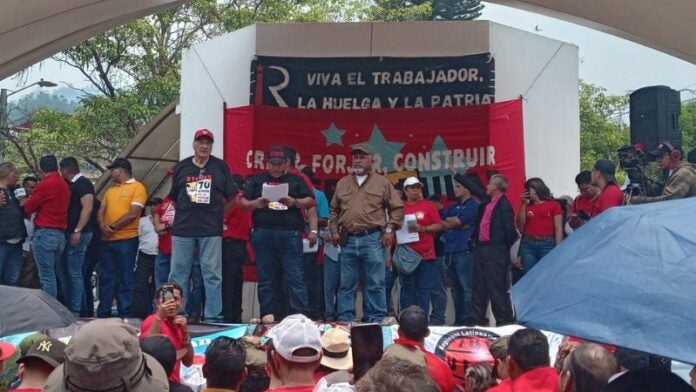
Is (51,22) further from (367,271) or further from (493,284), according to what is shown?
(493,284)

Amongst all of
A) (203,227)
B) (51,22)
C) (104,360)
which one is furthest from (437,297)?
(104,360)

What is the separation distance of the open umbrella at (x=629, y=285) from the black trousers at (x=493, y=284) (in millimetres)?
5096

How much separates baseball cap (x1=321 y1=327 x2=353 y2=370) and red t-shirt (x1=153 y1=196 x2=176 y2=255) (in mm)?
3694

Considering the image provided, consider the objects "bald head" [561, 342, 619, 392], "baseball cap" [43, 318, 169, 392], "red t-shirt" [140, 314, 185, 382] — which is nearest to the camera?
"baseball cap" [43, 318, 169, 392]

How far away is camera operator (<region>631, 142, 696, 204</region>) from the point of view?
749 centimetres

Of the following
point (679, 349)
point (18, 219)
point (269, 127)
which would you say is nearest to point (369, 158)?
point (269, 127)

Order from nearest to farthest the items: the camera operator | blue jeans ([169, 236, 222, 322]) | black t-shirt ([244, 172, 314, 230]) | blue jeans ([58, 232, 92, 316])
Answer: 1. the camera operator
2. blue jeans ([169, 236, 222, 322])
3. black t-shirt ([244, 172, 314, 230])
4. blue jeans ([58, 232, 92, 316])

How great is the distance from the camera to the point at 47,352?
3494mm

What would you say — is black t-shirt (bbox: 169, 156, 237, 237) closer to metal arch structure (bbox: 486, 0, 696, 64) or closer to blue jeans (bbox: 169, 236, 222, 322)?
blue jeans (bbox: 169, 236, 222, 322)

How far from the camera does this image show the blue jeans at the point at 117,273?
8.63 metres

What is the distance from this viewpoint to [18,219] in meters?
8.53

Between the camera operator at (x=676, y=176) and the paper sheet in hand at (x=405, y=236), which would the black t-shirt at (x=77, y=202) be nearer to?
the paper sheet in hand at (x=405, y=236)

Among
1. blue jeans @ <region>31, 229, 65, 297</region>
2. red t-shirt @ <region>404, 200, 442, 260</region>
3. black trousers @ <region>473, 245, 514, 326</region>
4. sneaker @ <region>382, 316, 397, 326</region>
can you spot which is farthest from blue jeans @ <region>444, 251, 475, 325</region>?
blue jeans @ <region>31, 229, 65, 297</region>

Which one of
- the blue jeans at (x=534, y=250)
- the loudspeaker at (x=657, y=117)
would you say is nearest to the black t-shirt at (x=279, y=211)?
the blue jeans at (x=534, y=250)
